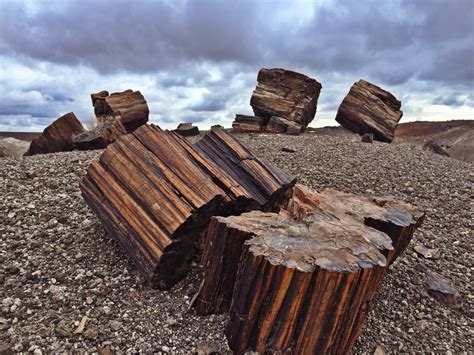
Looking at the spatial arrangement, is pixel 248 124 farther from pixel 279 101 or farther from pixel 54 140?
pixel 54 140

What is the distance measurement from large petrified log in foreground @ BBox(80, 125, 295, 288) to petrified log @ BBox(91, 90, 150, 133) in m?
6.60

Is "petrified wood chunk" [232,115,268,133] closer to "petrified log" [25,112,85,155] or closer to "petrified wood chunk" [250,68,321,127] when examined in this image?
"petrified wood chunk" [250,68,321,127]

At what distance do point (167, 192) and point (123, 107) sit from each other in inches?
302

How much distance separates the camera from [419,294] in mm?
3916

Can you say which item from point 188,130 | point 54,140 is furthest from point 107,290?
point 188,130

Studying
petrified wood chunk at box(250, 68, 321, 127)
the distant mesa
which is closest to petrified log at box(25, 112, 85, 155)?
the distant mesa

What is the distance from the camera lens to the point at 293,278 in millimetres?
2527

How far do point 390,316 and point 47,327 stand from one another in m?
3.01

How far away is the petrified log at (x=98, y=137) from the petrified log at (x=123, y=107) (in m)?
1.87

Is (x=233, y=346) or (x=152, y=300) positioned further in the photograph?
(x=152, y=300)

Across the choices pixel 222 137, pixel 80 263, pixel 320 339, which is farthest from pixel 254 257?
pixel 222 137

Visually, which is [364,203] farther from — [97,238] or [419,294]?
[97,238]

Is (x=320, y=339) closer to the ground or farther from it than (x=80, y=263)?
farther from it

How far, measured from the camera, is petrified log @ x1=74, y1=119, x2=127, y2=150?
8172mm
